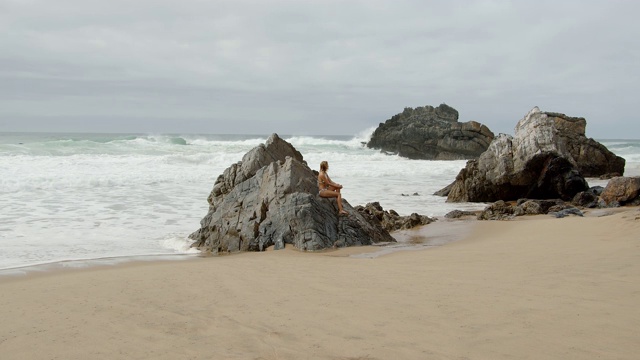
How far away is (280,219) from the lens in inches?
351

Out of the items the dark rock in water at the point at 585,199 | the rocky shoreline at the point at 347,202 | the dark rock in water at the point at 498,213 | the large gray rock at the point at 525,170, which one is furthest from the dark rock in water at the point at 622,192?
the dark rock in water at the point at 498,213

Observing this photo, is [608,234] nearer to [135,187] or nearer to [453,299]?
[453,299]

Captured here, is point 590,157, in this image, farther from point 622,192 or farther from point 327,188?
point 327,188

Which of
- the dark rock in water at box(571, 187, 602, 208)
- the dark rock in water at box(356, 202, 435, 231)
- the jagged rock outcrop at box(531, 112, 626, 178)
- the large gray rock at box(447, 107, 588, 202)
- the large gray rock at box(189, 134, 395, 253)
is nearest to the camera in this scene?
the large gray rock at box(189, 134, 395, 253)

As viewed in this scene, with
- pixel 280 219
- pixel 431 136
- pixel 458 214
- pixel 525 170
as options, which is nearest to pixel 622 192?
pixel 525 170

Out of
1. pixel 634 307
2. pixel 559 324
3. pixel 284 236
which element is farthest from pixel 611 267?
pixel 284 236

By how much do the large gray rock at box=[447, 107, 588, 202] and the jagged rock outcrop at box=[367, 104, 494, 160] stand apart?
82.4ft

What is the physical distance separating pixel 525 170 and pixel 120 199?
12516 mm

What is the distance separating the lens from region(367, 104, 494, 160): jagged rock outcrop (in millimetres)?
42469

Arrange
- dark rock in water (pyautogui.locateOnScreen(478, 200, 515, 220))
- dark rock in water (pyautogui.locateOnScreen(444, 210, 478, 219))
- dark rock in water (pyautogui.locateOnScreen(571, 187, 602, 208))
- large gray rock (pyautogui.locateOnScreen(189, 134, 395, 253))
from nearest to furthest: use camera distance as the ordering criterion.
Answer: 1. large gray rock (pyautogui.locateOnScreen(189, 134, 395, 253))
2. dark rock in water (pyautogui.locateOnScreen(478, 200, 515, 220))
3. dark rock in water (pyautogui.locateOnScreen(444, 210, 478, 219))
4. dark rock in water (pyautogui.locateOnScreen(571, 187, 602, 208))

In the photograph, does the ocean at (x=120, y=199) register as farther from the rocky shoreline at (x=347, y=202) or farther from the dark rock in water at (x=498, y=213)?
the dark rock in water at (x=498, y=213)

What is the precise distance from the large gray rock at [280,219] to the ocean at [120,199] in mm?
764

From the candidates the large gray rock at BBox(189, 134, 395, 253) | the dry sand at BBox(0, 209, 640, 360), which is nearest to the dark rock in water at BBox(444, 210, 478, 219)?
the large gray rock at BBox(189, 134, 395, 253)

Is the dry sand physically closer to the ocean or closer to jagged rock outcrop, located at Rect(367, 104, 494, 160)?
the ocean
